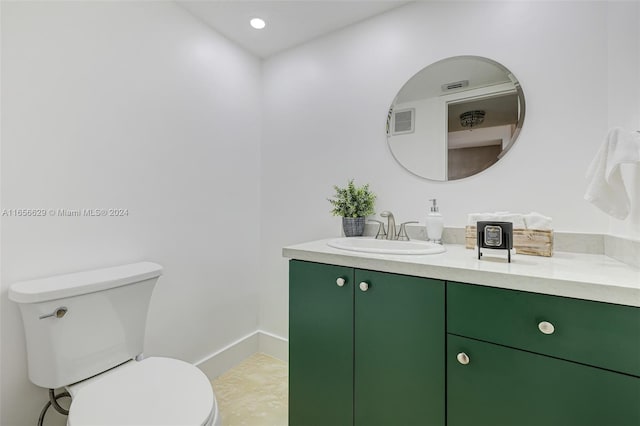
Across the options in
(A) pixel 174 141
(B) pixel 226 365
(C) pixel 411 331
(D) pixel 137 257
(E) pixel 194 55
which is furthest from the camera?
(B) pixel 226 365

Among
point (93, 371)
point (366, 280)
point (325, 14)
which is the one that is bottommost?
point (93, 371)

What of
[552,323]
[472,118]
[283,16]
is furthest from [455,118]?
[283,16]

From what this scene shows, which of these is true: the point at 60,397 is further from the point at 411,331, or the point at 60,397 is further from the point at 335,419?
the point at 411,331

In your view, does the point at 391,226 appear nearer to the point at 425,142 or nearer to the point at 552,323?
the point at 425,142

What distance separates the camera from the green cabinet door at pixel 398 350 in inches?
40.3

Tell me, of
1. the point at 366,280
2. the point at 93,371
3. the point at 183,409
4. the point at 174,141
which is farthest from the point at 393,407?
the point at 174,141

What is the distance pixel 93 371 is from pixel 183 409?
538mm

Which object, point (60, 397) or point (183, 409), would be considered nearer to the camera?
point (183, 409)

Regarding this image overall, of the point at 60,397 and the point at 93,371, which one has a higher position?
the point at 93,371

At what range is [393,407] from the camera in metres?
1.11

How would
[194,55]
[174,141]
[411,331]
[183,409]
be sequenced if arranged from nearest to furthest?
[183,409] < [411,331] < [174,141] < [194,55]

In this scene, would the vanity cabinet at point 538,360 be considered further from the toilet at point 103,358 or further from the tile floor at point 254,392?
the tile floor at point 254,392

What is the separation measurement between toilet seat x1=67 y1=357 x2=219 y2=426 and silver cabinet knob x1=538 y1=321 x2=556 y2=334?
1038 millimetres

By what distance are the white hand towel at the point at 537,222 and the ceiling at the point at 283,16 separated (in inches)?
54.5
